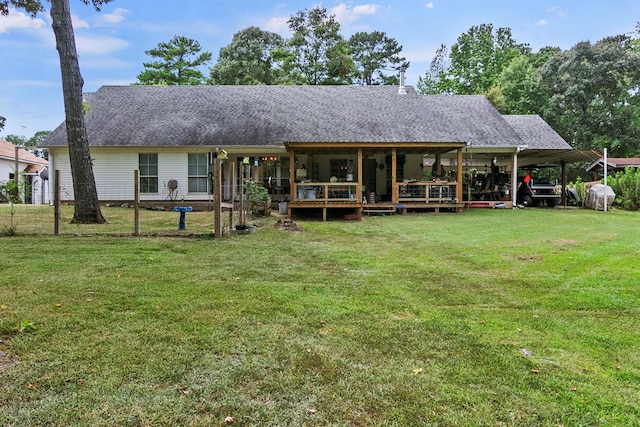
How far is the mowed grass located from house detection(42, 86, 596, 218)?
8.57 metres

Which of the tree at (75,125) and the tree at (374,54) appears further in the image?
the tree at (374,54)

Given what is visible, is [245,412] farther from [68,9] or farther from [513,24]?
[513,24]

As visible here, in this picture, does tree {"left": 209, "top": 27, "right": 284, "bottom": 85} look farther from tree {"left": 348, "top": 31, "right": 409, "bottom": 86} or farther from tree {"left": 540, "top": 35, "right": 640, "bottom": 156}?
tree {"left": 540, "top": 35, "right": 640, "bottom": 156}

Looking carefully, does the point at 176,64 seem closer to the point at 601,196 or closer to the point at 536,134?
the point at 536,134

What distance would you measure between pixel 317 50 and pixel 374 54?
1249cm

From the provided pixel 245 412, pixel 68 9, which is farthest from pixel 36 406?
pixel 68 9

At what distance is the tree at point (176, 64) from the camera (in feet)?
103

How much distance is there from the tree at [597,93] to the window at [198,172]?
83.2 feet

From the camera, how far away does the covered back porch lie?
515 inches

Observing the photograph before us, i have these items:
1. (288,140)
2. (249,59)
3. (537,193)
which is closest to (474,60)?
(249,59)

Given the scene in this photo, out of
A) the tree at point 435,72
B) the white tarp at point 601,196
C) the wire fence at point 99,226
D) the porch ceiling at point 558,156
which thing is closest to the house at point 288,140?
the porch ceiling at point 558,156

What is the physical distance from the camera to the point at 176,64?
3198cm

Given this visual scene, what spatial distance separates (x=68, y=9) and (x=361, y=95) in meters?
12.3

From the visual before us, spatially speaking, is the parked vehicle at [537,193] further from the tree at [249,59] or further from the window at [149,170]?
the tree at [249,59]
